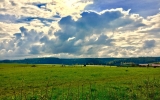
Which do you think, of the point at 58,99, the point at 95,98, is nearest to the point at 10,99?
the point at 58,99

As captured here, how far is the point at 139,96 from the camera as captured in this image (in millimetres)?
21297


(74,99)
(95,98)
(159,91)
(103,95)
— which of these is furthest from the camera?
(159,91)

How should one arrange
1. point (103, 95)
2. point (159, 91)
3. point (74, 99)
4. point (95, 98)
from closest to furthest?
point (74, 99)
point (95, 98)
point (103, 95)
point (159, 91)

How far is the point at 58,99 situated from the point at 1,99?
5.67m

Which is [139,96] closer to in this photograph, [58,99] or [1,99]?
[58,99]

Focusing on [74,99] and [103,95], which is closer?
[74,99]

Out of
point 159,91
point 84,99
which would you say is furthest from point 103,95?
point 159,91

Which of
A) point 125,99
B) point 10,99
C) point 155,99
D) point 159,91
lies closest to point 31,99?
point 10,99

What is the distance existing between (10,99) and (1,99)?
1.28 m

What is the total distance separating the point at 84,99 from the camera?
19938 mm

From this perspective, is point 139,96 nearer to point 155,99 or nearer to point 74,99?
point 155,99

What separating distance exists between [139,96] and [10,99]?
40.0ft

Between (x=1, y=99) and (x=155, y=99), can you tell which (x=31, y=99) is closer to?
(x=1, y=99)

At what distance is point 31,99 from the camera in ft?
65.7
